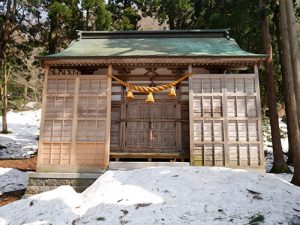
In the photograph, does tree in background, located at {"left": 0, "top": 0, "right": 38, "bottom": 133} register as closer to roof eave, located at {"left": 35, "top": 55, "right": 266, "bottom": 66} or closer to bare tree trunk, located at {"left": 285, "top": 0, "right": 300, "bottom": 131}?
roof eave, located at {"left": 35, "top": 55, "right": 266, "bottom": 66}

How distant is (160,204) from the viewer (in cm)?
786

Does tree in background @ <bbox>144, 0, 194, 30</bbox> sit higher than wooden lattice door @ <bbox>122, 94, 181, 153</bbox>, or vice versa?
tree in background @ <bbox>144, 0, 194, 30</bbox>

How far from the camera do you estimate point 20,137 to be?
22656mm

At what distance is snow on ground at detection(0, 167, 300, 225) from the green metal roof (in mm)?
4330

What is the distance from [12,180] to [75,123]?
189 inches

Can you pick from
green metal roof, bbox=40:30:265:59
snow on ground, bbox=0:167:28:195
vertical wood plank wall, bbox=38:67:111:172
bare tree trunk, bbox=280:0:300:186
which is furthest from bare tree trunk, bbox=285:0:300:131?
snow on ground, bbox=0:167:28:195

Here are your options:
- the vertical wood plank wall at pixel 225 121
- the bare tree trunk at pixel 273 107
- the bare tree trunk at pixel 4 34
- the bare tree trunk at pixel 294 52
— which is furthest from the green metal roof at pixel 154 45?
the bare tree trunk at pixel 4 34

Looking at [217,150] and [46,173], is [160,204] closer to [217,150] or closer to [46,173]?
[217,150]

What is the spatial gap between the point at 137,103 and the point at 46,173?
4.80 meters

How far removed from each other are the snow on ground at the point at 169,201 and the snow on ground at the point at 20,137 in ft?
33.7

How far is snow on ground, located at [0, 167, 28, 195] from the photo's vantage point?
1249 centimetres

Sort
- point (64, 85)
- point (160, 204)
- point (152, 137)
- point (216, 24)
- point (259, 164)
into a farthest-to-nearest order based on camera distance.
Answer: point (216, 24) → point (152, 137) → point (64, 85) → point (259, 164) → point (160, 204)

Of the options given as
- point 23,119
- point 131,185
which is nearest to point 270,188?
point 131,185

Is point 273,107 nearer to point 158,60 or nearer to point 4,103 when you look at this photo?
point 158,60
